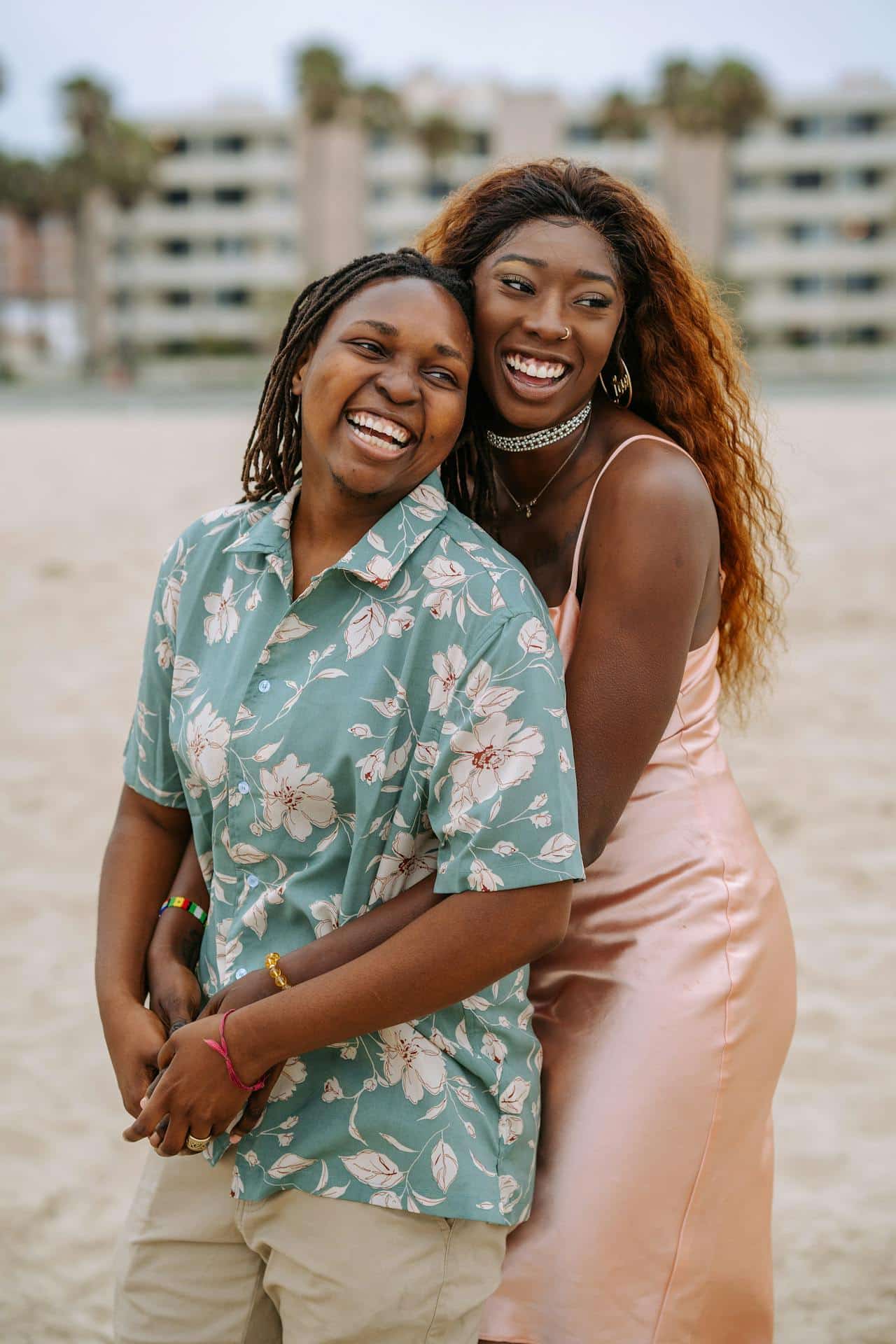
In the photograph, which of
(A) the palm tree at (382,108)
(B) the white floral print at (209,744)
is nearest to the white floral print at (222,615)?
(B) the white floral print at (209,744)

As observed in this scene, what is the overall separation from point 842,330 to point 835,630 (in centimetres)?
5592

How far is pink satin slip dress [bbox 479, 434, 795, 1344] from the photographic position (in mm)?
2088

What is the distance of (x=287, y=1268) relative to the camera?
1.91 metres

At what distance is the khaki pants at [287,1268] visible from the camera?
6.13 ft

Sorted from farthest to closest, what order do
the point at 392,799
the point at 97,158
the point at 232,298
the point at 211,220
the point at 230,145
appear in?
the point at 230,145 < the point at 232,298 < the point at 211,220 < the point at 97,158 < the point at 392,799

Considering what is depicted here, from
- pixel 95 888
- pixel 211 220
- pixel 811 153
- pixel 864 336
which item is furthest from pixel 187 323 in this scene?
pixel 95 888

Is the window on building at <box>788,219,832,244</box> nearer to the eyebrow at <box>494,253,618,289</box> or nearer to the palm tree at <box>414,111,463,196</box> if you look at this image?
the palm tree at <box>414,111,463,196</box>

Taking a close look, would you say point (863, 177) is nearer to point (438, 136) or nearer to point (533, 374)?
point (438, 136)

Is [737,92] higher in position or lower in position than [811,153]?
higher

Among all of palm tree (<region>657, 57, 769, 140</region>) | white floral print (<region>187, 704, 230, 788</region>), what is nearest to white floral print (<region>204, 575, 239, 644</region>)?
white floral print (<region>187, 704, 230, 788</region>)

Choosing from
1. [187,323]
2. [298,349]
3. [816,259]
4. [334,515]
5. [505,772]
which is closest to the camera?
[505,772]

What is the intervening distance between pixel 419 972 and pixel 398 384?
80 centimetres

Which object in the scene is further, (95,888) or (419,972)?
(95,888)

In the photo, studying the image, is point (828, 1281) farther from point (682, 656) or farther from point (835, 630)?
point (835, 630)
